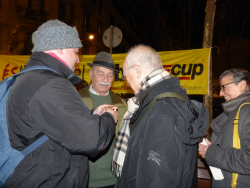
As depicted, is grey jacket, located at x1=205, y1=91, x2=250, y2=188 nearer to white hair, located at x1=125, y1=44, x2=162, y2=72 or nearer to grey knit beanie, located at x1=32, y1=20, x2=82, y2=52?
white hair, located at x1=125, y1=44, x2=162, y2=72

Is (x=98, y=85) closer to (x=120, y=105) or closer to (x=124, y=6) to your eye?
(x=120, y=105)

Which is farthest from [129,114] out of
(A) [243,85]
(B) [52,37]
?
(A) [243,85]

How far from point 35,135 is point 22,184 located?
14.0 inches

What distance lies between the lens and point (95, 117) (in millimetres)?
1490

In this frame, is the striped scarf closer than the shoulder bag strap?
Yes

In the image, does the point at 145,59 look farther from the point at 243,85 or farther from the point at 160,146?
the point at 243,85

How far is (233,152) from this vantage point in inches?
79.3

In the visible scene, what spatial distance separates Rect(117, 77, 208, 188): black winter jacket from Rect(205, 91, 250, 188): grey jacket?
626 millimetres

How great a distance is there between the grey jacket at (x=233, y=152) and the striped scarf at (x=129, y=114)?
0.98m

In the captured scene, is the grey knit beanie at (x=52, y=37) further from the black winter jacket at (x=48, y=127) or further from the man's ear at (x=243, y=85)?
the man's ear at (x=243, y=85)

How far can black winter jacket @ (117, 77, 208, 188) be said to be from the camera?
4.33ft

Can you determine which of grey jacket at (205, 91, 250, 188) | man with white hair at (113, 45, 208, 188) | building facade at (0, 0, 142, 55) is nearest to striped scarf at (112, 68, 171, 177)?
man with white hair at (113, 45, 208, 188)

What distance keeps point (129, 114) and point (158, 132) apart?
2.31ft

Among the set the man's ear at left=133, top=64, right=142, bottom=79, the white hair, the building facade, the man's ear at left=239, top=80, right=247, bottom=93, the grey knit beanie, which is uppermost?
the building facade
